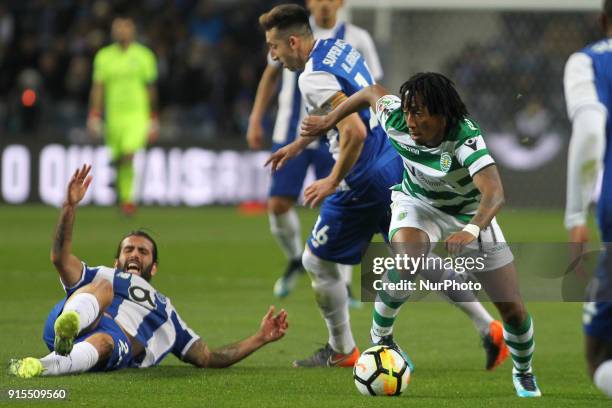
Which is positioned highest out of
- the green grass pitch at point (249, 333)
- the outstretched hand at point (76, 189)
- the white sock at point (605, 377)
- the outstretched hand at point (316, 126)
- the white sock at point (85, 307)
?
the outstretched hand at point (316, 126)

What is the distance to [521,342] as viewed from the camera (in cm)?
636

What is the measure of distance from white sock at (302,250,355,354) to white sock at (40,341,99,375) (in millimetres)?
1599

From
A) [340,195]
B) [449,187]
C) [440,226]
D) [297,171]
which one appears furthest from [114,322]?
[297,171]

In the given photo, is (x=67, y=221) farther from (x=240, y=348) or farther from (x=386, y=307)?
(x=386, y=307)

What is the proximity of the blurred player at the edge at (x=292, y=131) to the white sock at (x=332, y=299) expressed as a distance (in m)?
2.04

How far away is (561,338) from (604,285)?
4.00 meters

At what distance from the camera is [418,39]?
2031cm

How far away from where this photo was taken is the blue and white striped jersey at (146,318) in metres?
6.94

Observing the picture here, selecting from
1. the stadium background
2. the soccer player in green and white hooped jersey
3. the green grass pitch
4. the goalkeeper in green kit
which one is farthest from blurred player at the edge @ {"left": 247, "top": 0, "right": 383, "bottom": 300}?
the goalkeeper in green kit

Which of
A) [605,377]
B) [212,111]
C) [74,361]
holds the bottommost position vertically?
[212,111]

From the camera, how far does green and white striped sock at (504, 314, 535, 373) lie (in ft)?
20.7

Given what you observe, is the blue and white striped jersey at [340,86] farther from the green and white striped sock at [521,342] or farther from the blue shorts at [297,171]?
the blue shorts at [297,171]

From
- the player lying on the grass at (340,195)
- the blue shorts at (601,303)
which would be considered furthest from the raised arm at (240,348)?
the blue shorts at (601,303)

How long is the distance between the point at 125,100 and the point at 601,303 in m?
14.1
